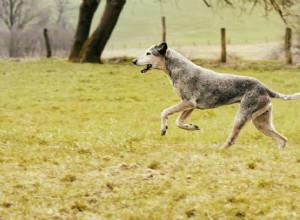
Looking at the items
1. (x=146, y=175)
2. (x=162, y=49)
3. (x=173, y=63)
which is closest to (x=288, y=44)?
(x=173, y=63)

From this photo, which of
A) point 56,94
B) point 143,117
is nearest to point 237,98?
point 143,117

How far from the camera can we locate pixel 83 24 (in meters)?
42.9

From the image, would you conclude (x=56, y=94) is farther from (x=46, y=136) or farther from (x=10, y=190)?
(x=10, y=190)

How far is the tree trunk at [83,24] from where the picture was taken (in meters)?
42.3

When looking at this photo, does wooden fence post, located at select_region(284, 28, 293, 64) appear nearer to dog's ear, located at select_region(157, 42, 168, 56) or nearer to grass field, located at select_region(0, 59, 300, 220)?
grass field, located at select_region(0, 59, 300, 220)

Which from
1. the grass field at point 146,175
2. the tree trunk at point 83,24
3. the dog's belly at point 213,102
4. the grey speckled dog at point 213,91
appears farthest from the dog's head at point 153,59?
the tree trunk at point 83,24

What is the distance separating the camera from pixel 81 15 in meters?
43.1

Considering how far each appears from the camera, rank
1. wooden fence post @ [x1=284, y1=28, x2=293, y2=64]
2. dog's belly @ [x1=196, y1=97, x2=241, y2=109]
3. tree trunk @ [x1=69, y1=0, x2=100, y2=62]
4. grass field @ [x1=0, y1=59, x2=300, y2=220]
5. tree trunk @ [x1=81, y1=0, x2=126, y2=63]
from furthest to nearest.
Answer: tree trunk @ [x1=69, y1=0, x2=100, y2=62] < tree trunk @ [x1=81, y1=0, x2=126, y2=63] < wooden fence post @ [x1=284, y1=28, x2=293, y2=64] < dog's belly @ [x1=196, y1=97, x2=241, y2=109] < grass field @ [x1=0, y1=59, x2=300, y2=220]

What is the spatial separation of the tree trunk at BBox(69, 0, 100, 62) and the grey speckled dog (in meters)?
30.5

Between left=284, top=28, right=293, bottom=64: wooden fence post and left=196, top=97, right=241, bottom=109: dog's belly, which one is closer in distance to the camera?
left=196, top=97, right=241, bottom=109: dog's belly

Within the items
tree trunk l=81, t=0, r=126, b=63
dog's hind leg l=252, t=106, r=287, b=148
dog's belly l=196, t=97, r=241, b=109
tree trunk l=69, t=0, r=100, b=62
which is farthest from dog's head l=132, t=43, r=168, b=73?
tree trunk l=69, t=0, r=100, b=62

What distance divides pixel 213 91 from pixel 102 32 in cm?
2958

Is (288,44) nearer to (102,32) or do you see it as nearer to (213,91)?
(102,32)

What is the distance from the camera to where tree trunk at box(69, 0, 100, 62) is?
42.3 metres
